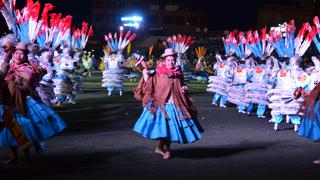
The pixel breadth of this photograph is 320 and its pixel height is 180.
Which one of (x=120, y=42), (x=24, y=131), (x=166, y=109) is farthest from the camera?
(x=120, y=42)

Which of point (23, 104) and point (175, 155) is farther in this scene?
point (175, 155)

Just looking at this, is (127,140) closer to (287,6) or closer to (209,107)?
(209,107)

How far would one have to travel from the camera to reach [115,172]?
8719 millimetres

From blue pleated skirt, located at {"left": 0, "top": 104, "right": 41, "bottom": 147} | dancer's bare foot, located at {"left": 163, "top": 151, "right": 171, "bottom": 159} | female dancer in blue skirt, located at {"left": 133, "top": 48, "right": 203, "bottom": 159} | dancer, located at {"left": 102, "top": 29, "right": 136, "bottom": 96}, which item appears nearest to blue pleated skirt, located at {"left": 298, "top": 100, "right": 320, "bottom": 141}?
female dancer in blue skirt, located at {"left": 133, "top": 48, "right": 203, "bottom": 159}

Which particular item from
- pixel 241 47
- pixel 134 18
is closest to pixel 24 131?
pixel 241 47

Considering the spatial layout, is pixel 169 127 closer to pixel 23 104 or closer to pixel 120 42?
pixel 23 104

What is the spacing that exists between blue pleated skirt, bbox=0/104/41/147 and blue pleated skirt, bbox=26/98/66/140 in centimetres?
7

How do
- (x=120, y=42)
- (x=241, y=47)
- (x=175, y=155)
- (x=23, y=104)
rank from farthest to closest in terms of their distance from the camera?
(x=120, y=42)
(x=241, y=47)
(x=175, y=155)
(x=23, y=104)

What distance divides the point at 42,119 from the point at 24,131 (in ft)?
1.23

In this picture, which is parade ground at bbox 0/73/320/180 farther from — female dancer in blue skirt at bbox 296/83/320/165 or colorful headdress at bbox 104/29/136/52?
colorful headdress at bbox 104/29/136/52

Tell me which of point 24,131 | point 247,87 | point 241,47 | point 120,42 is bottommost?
point 247,87

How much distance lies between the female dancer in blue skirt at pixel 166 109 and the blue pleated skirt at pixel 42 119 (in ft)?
4.70

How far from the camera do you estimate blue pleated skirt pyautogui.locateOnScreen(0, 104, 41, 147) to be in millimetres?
8812

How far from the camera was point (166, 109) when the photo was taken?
32.5 ft
